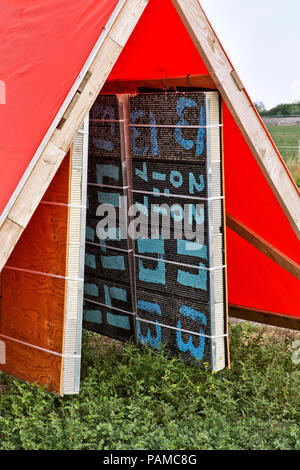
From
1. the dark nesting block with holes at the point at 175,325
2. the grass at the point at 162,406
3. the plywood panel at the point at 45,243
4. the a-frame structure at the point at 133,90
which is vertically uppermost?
the a-frame structure at the point at 133,90

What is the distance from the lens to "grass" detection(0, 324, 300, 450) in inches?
145

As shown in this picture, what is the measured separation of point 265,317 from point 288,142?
10.1 m

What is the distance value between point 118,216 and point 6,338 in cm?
116

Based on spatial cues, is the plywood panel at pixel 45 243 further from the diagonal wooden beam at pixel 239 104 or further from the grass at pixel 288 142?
the grass at pixel 288 142

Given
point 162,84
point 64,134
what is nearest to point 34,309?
point 64,134

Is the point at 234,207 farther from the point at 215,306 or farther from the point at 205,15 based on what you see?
the point at 205,15

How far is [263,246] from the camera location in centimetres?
509

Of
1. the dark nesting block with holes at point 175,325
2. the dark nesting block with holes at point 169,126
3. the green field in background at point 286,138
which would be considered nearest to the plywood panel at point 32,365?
the dark nesting block with holes at point 175,325

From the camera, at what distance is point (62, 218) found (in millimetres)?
4066

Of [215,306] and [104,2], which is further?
[215,306]

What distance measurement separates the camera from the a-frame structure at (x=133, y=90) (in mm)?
3646

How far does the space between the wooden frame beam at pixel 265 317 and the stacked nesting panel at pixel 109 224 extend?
0.94 m

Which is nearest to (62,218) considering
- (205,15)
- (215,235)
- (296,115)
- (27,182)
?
(27,182)

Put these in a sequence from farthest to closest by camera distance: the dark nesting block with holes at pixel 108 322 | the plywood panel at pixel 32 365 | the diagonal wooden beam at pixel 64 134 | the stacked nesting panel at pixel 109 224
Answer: the dark nesting block with holes at pixel 108 322
the stacked nesting panel at pixel 109 224
the plywood panel at pixel 32 365
the diagonal wooden beam at pixel 64 134
